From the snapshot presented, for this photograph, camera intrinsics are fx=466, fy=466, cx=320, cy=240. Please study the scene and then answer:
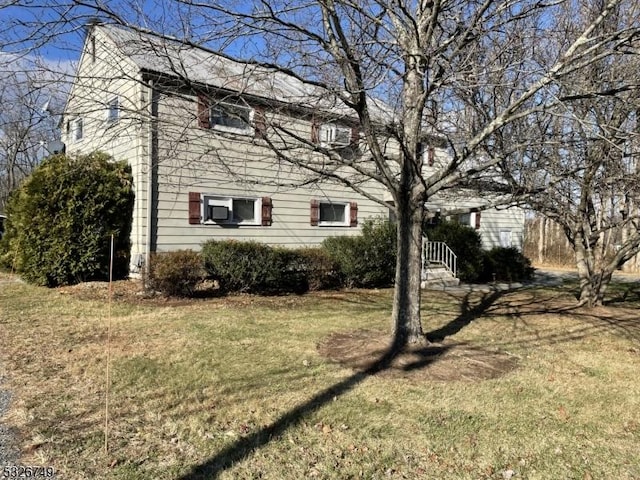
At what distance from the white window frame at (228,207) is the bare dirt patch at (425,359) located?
594cm

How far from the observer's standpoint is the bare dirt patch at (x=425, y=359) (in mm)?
4789

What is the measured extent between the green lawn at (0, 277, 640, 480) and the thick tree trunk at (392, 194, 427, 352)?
0.83 metres

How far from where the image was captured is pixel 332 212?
13.9 m

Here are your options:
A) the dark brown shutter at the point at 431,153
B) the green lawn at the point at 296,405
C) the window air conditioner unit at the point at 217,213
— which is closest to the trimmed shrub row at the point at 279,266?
the window air conditioner unit at the point at 217,213

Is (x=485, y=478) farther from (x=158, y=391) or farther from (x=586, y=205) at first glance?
(x=586, y=205)

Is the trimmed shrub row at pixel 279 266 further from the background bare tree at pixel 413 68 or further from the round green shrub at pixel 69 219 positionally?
the background bare tree at pixel 413 68

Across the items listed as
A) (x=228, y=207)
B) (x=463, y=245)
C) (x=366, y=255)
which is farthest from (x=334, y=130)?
(x=463, y=245)

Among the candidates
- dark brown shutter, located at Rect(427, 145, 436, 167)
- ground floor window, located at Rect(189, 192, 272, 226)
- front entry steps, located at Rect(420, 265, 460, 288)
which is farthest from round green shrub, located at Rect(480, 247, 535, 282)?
ground floor window, located at Rect(189, 192, 272, 226)

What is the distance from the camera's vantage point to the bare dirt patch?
479 centimetres

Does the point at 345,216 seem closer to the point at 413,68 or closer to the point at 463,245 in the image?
the point at 463,245

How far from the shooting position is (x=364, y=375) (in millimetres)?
4699

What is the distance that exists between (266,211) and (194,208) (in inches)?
77.2

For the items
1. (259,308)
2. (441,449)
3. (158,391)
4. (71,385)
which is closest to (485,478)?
(441,449)

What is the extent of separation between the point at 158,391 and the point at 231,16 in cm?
364
